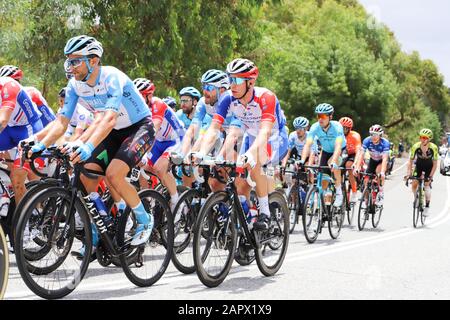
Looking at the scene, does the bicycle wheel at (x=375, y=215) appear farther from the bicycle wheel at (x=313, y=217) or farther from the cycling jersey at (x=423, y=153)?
the bicycle wheel at (x=313, y=217)

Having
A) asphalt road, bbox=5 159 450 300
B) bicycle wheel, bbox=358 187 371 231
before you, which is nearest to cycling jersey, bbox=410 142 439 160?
bicycle wheel, bbox=358 187 371 231

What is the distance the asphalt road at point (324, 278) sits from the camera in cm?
662

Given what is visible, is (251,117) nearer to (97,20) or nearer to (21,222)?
(21,222)

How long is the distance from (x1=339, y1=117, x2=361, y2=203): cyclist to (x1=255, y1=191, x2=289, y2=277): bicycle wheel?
6.53 meters

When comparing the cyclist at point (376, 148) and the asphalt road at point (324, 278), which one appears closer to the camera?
the asphalt road at point (324, 278)

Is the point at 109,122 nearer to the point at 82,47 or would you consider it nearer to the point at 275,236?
the point at 82,47

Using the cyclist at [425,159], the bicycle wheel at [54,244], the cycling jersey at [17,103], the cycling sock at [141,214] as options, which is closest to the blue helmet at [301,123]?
the cyclist at [425,159]

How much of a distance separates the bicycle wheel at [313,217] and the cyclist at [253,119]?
320 centimetres

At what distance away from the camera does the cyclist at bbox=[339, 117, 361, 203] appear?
578 inches

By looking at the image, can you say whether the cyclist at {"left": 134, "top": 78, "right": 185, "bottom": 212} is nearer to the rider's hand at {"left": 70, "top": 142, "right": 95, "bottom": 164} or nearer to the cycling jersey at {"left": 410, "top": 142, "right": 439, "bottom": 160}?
the rider's hand at {"left": 70, "top": 142, "right": 95, "bottom": 164}

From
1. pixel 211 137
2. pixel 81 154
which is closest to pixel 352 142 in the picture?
pixel 211 137

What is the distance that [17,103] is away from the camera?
27.2ft

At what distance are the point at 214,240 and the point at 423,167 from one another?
9.74 meters

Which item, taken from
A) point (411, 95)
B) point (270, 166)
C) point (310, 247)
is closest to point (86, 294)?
point (270, 166)
